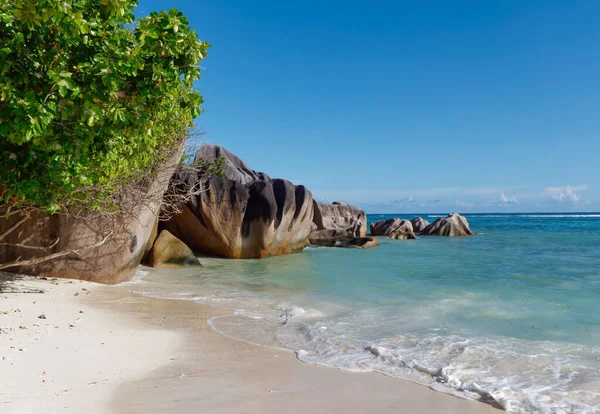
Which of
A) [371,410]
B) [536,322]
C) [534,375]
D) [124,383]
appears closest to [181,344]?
[124,383]

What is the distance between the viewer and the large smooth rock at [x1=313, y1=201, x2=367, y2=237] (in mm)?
32812

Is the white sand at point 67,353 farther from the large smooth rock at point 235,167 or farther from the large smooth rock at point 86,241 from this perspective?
the large smooth rock at point 235,167

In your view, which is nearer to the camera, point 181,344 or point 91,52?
point 91,52

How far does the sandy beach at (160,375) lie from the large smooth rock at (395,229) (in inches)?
1207

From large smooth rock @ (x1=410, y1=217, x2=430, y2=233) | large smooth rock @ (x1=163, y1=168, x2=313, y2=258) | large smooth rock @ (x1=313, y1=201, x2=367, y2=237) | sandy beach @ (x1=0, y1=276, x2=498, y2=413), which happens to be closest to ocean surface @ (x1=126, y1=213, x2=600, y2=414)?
sandy beach @ (x1=0, y1=276, x2=498, y2=413)

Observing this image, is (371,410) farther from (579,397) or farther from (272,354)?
(579,397)

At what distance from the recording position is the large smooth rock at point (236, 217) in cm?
1739

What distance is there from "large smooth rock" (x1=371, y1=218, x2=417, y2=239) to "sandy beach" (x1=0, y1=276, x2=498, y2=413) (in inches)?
1207

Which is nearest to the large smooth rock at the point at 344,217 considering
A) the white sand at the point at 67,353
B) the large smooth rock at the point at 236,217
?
the large smooth rock at the point at 236,217

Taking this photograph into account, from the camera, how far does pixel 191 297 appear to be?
375 inches

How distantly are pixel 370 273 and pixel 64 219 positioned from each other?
9114mm

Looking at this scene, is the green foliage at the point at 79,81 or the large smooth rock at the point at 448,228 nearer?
the green foliage at the point at 79,81

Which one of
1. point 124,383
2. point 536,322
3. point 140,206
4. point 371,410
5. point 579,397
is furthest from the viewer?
point 140,206

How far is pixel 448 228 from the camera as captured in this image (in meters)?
40.2
